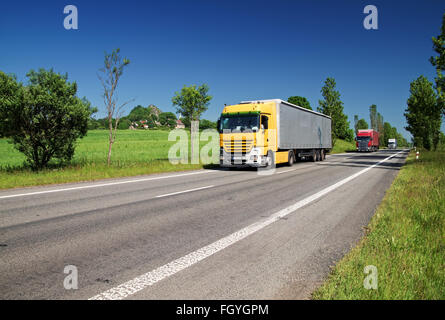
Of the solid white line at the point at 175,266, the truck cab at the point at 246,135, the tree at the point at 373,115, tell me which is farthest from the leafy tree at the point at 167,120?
the solid white line at the point at 175,266

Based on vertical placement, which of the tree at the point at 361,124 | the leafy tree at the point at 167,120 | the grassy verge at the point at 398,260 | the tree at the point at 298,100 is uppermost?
the leafy tree at the point at 167,120

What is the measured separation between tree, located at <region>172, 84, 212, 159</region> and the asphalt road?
1649 centimetres

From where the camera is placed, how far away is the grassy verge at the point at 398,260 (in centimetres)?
263

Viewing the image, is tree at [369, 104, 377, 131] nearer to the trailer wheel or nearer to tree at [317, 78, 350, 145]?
tree at [317, 78, 350, 145]

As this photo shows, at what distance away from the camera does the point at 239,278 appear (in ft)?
9.96

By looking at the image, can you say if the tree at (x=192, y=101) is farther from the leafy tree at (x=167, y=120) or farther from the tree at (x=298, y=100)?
the leafy tree at (x=167, y=120)

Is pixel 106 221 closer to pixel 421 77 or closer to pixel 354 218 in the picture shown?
pixel 354 218

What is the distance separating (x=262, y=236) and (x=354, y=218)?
228 cm

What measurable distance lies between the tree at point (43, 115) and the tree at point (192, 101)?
1028 centimetres

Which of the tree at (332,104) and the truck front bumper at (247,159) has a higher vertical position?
the tree at (332,104)

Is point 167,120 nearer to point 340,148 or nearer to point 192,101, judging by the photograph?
point 340,148
